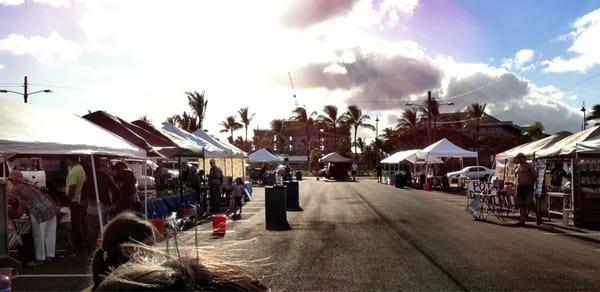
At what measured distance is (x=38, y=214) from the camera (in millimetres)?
9422

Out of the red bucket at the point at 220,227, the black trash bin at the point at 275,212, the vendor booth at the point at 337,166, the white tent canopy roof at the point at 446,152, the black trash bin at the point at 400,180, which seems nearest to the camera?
the red bucket at the point at 220,227

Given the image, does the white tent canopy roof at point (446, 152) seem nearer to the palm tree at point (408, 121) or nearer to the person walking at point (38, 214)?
the person walking at point (38, 214)

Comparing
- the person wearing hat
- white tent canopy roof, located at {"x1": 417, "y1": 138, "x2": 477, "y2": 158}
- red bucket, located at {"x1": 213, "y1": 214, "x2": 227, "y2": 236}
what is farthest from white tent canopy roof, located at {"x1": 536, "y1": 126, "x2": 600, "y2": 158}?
white tent canopy roof, located at {"x1": 417, "y1": 138, "x2": 477, "y2": 158}

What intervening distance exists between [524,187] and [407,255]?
6.38 meters

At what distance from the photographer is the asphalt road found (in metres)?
7.43

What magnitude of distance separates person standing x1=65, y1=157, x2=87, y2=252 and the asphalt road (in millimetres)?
1385

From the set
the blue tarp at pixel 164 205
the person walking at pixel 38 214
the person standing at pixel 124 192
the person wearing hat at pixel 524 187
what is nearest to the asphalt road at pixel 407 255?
the person wearing hat at pixel 524 187

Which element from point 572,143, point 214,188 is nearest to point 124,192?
point 214,188

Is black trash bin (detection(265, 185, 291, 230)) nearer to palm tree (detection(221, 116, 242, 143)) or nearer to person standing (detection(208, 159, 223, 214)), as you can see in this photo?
person standing (detection(208, 159, 223, 214))

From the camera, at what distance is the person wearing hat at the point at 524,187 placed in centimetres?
1434

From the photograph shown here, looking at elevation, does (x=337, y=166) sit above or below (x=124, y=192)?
above

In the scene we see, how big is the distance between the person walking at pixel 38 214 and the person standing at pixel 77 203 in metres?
0.68

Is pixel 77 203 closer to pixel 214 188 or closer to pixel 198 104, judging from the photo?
pixel 214 188

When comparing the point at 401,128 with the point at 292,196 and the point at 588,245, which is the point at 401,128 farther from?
the point at 588,245
